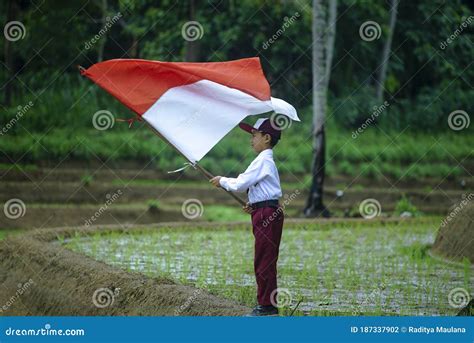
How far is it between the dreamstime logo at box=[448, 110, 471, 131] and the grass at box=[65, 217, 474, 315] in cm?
595

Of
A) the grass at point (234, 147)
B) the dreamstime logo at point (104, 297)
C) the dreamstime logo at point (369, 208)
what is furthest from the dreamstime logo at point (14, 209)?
the dreamstime logo at point (104, 297)

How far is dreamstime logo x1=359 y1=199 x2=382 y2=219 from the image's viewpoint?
604 inches

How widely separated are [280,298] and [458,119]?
1406 centimetres

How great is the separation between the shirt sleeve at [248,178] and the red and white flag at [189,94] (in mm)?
391

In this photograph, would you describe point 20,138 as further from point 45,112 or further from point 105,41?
point 105,41

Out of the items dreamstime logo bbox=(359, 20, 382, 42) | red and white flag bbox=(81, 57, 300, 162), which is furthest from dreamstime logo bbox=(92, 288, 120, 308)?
dreamstime logo bbox=(359, 20, 382, 42)

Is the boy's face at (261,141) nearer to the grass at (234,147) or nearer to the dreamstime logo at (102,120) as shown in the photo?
the grass at (234,147)

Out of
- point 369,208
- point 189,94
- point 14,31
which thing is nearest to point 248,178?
point 189,94

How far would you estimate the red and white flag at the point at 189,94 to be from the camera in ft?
20.2

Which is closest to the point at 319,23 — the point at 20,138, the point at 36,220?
the point at 36,220

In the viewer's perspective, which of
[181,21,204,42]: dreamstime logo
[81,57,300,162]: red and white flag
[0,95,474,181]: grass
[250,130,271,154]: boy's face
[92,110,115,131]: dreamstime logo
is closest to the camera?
[250,130,271,154]: boy's face

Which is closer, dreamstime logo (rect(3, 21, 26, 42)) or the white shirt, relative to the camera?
the white shirt

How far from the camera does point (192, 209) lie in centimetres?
1622

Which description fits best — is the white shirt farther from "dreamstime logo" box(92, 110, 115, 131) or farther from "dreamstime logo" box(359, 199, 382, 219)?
"dreamstime logo" box(92, 110, 115, 131)
